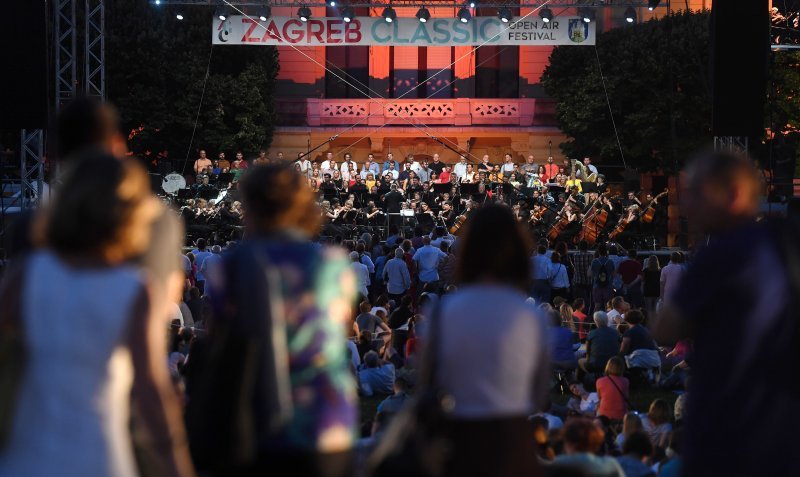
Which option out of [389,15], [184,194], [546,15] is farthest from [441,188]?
[184,194]

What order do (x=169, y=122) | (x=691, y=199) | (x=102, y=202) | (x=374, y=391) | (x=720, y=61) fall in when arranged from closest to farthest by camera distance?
(x=102, y=202) → (x=691, y=199) → (x=374, y=391) → (x=720, y=61) → (x=169, y=122)

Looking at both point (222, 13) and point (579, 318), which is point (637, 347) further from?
point (222, 13)

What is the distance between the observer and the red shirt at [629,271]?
63.1ft

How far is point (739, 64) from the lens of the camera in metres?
17.2

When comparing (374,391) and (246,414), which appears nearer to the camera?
(246,414)

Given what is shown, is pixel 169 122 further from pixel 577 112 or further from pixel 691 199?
pixel 691 199

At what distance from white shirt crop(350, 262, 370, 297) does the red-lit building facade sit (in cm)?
1949

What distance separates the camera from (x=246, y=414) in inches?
146

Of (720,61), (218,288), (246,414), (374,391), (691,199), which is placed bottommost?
(374,391)

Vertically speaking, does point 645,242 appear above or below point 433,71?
below

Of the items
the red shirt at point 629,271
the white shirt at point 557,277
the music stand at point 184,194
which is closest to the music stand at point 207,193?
the music stand at point 184,194

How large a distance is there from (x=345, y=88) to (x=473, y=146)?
4.60 m

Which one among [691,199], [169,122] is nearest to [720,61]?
[691,199]

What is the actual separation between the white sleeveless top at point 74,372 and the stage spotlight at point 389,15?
25366 mm
